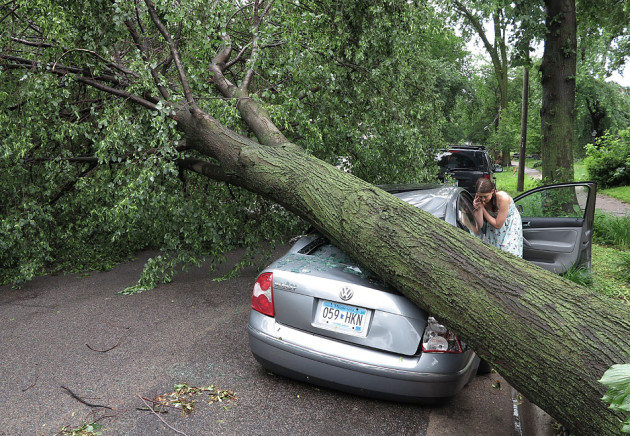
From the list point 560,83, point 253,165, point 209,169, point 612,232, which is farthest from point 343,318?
point 560,83

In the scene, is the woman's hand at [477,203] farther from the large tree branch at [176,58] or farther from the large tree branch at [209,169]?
the large tree branch at [176,58]

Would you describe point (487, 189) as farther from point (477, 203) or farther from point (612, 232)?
point (612, 232)

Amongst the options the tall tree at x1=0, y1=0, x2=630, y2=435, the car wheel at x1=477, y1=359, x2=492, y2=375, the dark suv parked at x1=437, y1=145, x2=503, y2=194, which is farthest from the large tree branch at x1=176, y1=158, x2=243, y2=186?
the dark suv parked at x1=437, y1=145, x2=503, y2=194

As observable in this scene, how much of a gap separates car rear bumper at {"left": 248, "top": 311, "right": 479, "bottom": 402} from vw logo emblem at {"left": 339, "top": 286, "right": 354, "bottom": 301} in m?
0.31

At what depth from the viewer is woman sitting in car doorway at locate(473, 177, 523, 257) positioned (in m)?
5.23

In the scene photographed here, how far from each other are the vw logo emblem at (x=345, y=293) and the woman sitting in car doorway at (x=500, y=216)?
2304 millimetres

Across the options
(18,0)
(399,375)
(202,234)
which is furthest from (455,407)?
(18,0)

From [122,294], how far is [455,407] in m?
4.37

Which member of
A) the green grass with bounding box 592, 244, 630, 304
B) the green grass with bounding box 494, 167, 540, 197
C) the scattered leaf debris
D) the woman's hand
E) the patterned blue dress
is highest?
the woman's hand

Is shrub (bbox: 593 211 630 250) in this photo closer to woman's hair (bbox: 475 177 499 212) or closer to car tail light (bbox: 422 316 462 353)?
woman's hair (bbox: 475 177 499 212)

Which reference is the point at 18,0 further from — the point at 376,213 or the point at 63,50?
the point at 376,213

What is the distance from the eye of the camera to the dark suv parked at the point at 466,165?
14703 millimetres

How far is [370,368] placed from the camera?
336 centimetres

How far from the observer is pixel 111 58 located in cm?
612
